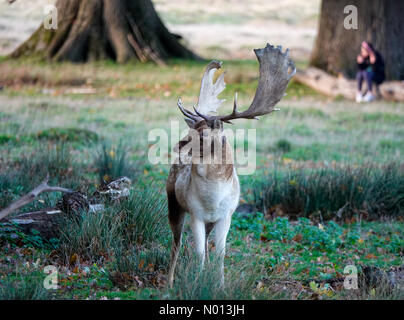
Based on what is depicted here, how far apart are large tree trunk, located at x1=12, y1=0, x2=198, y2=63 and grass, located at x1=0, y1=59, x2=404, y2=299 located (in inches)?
164

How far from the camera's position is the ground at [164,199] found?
5.96 metres

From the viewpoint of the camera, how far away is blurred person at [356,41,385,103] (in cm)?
1902

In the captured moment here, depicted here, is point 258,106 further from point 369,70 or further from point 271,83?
point 369,70

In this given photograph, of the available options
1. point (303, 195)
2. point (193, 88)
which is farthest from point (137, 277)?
point (193, 88)

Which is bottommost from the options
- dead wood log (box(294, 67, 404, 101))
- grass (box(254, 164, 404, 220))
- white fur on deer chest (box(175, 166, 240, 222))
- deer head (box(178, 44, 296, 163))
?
grass (box(254, 164, 404, 220))

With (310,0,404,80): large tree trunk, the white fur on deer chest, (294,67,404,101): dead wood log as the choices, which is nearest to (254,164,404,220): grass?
the white fur on deer chest

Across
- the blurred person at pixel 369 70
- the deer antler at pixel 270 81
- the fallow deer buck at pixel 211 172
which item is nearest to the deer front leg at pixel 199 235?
the fallow deer buck at pixel 211 172

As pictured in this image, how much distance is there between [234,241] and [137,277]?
6.60 ft

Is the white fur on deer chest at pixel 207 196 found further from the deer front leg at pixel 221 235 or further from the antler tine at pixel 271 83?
the antler tine at pixel 271 83

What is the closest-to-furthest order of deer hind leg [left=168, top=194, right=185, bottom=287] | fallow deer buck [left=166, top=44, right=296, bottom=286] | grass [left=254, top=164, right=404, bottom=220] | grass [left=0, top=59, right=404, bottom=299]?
fallow deer buck [left=166, top=44, right=296, bottom=286] → deer hind leg [left=168, top=194, right=185, bottom=287] → grass [left=0, top=59, right=404, bottom=299] → grass [left=254, top=164, right=404, bottom=220]

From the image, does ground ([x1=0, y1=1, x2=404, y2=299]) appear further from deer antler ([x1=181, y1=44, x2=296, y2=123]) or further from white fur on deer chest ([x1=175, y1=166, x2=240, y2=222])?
deer antler ([x1=181, y1=44, x2=296, y2=123])

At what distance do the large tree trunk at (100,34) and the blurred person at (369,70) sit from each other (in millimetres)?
7052

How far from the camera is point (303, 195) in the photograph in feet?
30.1
